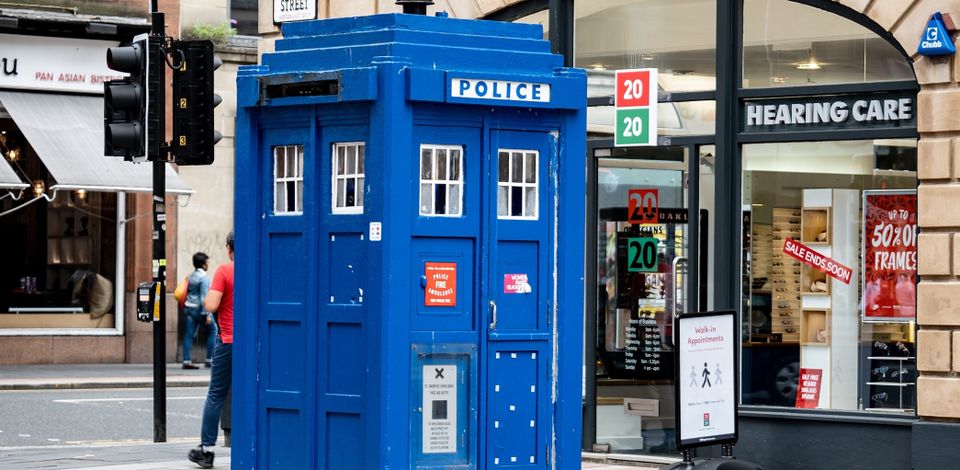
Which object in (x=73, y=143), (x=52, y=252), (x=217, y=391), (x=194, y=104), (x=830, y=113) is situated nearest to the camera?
(x=830, y=113)

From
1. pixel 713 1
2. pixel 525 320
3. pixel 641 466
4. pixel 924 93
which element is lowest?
pixel 641 466

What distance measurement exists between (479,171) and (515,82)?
1.45 feet

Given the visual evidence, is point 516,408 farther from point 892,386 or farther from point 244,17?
point 244,17

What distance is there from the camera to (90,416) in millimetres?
18344

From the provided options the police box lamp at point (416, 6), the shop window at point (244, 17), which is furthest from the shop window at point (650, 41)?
the shop window at point (244, 17)

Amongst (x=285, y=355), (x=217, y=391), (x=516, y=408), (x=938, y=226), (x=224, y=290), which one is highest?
(x=938, y=226)

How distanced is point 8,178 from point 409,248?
1843 centimetres

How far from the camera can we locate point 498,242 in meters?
7.35

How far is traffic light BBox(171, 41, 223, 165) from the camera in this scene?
13.7 metres

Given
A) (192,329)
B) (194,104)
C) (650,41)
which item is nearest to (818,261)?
(650,41)

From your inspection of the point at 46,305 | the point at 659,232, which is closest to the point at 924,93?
the point at 659,232

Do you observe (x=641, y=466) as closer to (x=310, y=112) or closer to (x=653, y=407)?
(x=653, y=407)

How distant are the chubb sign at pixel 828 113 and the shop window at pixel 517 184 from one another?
531 centimetres

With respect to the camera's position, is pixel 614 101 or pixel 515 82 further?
pixel 614 101
